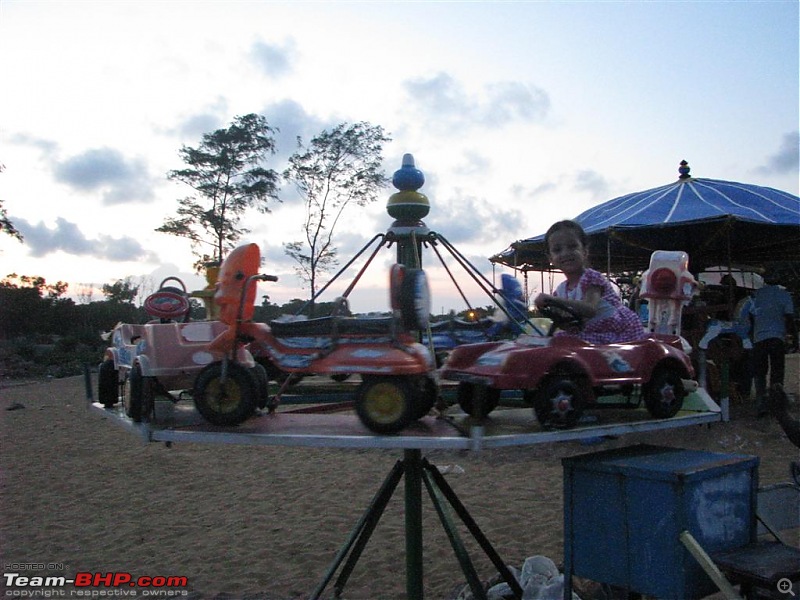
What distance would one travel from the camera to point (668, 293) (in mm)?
4121

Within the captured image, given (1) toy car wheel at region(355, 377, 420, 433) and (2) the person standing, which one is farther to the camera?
(2) the person standing

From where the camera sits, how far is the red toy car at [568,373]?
2561mm

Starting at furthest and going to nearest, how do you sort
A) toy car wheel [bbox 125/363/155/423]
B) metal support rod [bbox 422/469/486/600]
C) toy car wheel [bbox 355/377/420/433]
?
1. metal support rod [bbox 422/469/486/600]
2. toy car wheel [bbox 125/363/155/423]
3. toy car wheel [bbox 355/377/420/433]

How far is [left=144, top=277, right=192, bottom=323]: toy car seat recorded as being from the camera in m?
3.62

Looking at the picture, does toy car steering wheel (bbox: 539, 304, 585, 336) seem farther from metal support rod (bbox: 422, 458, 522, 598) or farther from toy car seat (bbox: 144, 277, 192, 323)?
toy car seat (bbox: 144, 277, 192, 323)

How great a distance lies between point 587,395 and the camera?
2.65 meters

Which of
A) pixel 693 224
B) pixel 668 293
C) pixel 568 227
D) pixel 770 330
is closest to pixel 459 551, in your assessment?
pixel 568 227

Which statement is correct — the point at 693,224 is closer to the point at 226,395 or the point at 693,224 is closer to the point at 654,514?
the point at 654,514

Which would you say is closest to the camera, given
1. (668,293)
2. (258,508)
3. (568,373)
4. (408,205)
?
(568,373)

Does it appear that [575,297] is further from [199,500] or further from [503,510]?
[199,500]

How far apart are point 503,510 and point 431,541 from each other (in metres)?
0.98

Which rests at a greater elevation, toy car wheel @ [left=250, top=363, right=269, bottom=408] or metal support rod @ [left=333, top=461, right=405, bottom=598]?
toy car wheel @ [left=250, top=363, right=269, bottom=408]

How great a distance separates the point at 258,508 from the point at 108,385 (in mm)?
3748

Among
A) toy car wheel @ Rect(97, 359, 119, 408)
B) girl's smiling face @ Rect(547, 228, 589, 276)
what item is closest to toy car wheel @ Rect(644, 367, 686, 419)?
girl's smiling face @ Rect(547, 228, 589, 276)
